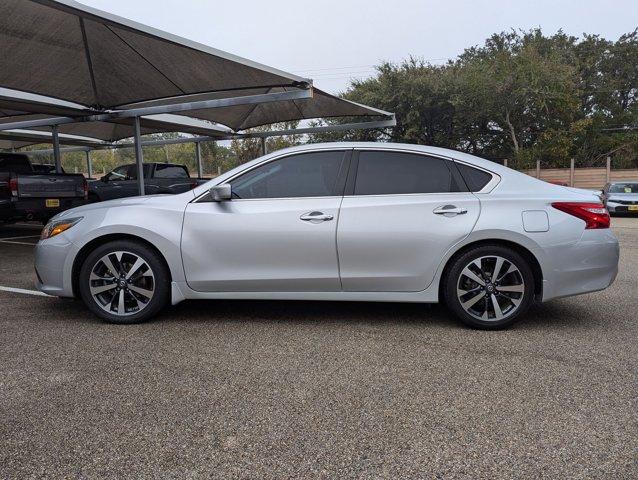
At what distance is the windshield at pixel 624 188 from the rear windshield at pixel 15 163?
58.5ft

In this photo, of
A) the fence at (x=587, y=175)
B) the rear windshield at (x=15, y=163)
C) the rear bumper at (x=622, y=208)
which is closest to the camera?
the rear windshield at (x=15, y=163)

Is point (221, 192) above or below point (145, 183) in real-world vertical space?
below

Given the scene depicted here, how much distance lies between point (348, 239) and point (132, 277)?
6.10 ft

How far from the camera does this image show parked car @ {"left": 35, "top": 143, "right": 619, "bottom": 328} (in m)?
4.06

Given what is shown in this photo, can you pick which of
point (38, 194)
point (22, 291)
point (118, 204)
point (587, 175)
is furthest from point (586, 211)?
point (587, 175)

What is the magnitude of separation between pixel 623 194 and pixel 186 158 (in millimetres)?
45300

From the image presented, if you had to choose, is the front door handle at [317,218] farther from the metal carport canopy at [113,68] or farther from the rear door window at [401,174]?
the metal carport canopy at [113,68]

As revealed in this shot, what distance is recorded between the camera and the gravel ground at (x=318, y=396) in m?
2.31

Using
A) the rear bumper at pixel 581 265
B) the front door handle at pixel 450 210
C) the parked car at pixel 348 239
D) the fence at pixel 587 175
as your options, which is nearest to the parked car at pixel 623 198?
the fence at pixel 587 175

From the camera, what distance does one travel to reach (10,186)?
9289 millimetres

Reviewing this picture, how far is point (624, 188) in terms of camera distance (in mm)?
17516

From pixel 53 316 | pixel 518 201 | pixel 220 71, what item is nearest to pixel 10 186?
pixel 220 71

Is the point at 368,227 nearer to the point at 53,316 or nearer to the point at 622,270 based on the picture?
the point at 53,316

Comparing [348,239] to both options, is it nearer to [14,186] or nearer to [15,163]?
Result: [14,186]
